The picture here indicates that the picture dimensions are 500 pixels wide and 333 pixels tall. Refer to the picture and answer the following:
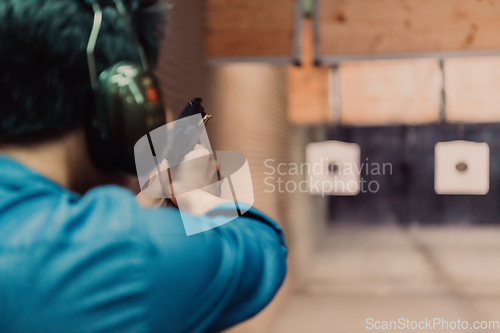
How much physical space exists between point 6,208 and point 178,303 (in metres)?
0.23

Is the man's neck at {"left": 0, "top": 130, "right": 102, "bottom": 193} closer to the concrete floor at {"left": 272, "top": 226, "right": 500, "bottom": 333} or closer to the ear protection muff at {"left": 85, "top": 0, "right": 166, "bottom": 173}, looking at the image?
the ear protection muff at {"left": 85, "top": 0, "right": 166, "bottom": 173}

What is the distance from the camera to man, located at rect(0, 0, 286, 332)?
422 millimetres

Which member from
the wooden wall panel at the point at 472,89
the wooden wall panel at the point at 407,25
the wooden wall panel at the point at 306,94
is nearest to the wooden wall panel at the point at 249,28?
the wooden wall panel at the point at 407,25

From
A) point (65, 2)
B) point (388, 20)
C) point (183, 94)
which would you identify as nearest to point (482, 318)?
point (388, 20)

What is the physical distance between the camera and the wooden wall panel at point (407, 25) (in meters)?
1.56

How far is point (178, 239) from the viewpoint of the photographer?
45 cm

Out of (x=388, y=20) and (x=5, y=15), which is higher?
(x=388, y=20)

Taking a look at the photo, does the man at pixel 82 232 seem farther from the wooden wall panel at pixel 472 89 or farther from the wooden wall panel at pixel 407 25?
the wooden wall panel at pixel 472 89

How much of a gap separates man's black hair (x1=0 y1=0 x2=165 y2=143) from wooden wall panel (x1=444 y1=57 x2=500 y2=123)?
4030 mm

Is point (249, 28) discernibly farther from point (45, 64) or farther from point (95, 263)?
point (95, 263)

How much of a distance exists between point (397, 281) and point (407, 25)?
123 inches

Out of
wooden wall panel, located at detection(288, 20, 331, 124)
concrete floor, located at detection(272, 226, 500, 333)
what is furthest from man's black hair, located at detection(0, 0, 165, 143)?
wooden wall panel, located at detection(288, 20, 331, 124)

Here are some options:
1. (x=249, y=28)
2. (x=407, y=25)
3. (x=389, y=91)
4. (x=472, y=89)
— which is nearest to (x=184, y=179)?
(x=249, y=28)

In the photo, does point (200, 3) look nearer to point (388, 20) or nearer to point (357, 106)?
point (388, 20)
